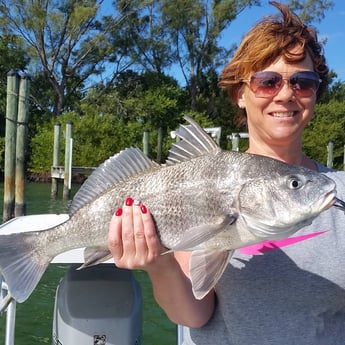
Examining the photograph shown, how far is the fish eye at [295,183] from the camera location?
1506 millimetres

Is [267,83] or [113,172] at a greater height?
[267,83]

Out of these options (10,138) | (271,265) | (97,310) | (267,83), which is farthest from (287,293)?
(10,138)

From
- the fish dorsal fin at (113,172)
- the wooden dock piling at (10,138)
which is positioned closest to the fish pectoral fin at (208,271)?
the fish dorsal fin at (113,172)

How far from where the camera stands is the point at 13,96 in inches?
425

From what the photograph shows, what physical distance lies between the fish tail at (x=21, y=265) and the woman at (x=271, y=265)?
0.32 metres

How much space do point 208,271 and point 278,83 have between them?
1.98 feet

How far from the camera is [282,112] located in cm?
168

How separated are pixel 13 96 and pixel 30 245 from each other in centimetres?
949

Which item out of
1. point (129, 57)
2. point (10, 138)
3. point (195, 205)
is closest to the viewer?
point (195, 205)

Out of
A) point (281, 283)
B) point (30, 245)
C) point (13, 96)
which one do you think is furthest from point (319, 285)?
point (13, 96)

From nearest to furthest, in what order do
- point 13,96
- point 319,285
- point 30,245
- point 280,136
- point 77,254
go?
point 319,285 → point 280,136 → point 30,245 → point 77,254 → point 13,96

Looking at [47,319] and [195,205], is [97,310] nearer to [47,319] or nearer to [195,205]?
[195,205]

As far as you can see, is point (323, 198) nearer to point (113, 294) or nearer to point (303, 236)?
point (303, 236)

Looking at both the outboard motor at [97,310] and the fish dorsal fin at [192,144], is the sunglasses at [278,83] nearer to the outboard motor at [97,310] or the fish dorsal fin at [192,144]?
the fish dorsal fin at [192,144]
